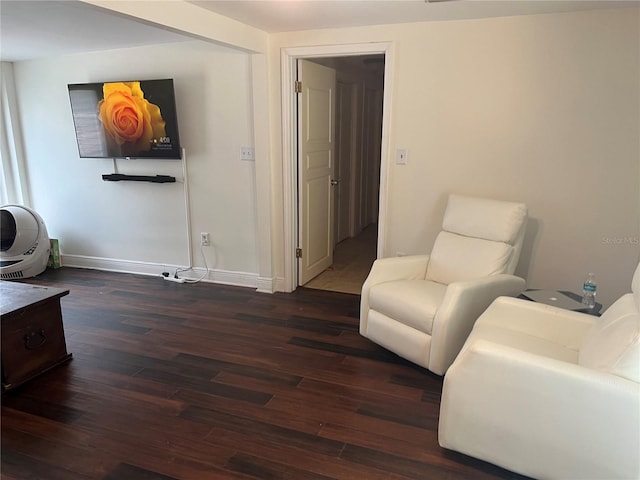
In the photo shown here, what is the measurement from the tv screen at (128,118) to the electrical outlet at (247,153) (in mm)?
593

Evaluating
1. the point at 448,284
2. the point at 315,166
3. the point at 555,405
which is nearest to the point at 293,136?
the point at 315,166

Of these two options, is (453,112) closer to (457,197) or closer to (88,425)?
(457,197)

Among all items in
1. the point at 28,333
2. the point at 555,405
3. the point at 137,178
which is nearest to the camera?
the point at 555,405

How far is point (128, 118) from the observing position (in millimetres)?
3961

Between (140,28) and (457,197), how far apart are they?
2.58m

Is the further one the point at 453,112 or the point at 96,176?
the point at 96,176

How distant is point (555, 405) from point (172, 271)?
11.7 ft

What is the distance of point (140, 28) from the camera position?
324 cm

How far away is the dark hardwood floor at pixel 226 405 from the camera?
6.23 ft

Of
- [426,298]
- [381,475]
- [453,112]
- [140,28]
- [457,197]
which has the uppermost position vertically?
[140,28]

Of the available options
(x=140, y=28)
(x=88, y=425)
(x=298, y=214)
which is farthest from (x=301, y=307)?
(x=140, y=28)

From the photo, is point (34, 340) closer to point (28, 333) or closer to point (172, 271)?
point (28, 333)

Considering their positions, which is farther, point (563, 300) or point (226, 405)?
Result: point (563, 300)

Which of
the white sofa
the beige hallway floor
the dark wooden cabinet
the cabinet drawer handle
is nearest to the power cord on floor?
the beige hallway floor
